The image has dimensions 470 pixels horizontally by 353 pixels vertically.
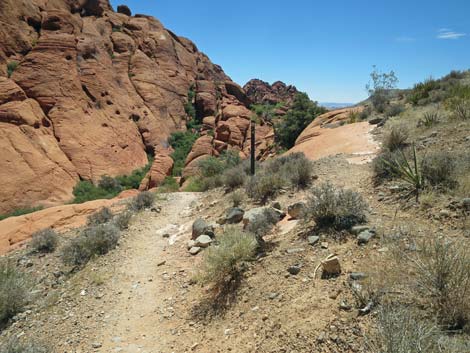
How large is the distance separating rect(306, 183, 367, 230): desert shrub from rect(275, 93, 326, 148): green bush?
16227mm

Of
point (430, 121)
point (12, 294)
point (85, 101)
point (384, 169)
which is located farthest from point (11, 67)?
point (430, 121)

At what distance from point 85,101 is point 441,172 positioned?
2571 cm

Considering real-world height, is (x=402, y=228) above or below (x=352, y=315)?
above

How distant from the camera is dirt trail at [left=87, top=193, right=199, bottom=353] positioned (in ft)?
14.0

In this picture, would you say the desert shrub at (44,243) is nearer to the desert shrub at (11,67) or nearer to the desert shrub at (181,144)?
the desert shrub at (181,144)

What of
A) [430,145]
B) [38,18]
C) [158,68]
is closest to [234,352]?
[430,145]

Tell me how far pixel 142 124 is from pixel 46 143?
30.1 feet

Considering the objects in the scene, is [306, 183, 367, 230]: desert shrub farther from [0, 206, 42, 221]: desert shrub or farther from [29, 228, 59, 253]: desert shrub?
[0, 206, 42, 221]: desert shrub

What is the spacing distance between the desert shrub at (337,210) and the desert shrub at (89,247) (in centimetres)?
491

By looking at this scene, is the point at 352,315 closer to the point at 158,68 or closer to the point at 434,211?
the point at 434,211

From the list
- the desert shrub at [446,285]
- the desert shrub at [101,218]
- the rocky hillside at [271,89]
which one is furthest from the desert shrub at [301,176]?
the rocky hillside at [271,89]

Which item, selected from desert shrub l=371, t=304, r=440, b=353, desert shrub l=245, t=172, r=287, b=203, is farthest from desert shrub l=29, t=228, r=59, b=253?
desert shrub l=371, t=304, r=440, b=353

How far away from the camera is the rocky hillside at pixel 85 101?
752 inches

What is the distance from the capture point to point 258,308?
3812mm
